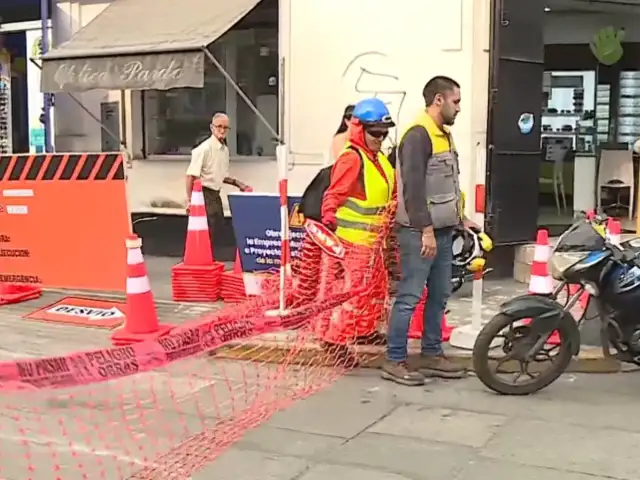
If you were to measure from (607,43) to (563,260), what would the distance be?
8.61 m

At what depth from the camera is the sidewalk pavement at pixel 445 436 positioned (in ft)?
15.2

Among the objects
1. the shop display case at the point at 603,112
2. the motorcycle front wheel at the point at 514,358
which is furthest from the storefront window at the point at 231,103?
the motorcycle front wheel at the point at 514,358

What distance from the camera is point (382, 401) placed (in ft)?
19.2

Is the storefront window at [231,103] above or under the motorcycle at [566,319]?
above

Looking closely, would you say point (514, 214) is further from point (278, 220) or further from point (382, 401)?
point (382, 401)

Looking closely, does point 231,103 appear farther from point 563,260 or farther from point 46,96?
point 563,260

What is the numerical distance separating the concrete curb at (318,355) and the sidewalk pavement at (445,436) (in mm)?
277

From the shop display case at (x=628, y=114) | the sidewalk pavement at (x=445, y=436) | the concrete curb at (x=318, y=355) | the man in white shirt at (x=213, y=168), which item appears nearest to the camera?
the sidewalk pavement at (x=445, y=436)

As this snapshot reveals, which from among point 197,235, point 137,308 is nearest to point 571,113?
point 197,235

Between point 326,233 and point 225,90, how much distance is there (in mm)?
6156

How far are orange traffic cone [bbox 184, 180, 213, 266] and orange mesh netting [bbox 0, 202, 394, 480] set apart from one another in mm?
1391

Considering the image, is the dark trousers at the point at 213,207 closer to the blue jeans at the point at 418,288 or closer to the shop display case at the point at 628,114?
the blue jeans at the point at 418,288

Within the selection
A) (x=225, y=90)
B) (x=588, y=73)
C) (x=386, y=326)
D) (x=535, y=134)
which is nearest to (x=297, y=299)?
(x=386, y=326)

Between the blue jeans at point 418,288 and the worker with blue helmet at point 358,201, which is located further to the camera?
the worker with blue helmet at point 358,201
